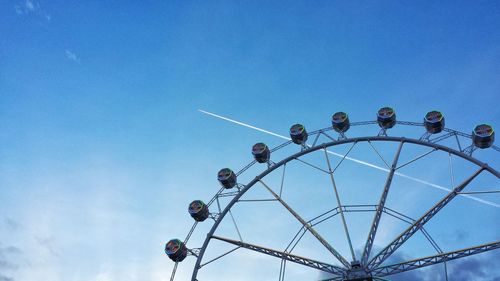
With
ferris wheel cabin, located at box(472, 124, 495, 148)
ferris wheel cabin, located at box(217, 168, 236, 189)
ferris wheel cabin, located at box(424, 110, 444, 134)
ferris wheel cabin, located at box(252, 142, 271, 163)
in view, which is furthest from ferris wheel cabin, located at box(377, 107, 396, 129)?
ferris wheel cabin, located at box(217, 168, 236, 189)

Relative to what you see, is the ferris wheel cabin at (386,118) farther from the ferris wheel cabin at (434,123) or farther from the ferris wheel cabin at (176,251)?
the ferris wheel cabin at (176,251)

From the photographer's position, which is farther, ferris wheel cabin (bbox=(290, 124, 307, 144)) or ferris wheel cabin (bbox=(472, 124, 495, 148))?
ferris wheel cabin (bbox=(290, 124, 307, 144))

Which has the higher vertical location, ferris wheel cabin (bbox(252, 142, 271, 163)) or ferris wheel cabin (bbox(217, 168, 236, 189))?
ferris wheel cabin (bbox(252, 142, 271, 163))

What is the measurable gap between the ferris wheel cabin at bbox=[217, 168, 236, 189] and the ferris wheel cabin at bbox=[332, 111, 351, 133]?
304 inches

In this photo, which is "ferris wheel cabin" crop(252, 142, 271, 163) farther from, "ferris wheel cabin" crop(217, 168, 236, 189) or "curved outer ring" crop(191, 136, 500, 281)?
"ferris wheel cabin" crop(217, 168, 236, 189)

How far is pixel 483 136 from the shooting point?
2520cm

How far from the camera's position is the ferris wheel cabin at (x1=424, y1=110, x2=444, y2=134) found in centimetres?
2678

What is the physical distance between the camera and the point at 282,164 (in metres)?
28.8

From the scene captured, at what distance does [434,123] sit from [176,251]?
709 inches

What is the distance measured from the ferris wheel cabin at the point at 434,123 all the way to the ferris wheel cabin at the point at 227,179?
1300 centimetres

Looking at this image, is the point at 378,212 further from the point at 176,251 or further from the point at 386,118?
the point at 176,251

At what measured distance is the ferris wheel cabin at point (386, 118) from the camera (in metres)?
28.1

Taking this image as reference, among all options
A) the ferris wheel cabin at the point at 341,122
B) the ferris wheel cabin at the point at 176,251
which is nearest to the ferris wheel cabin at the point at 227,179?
the ferris wheel cabin at the point at 176,251

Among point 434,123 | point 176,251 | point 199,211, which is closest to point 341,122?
point 434,123
